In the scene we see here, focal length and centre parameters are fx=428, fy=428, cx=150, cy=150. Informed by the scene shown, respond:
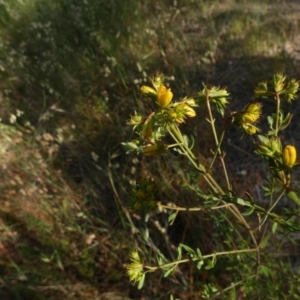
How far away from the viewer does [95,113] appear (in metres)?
2.47

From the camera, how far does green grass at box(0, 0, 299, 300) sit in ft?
6.55

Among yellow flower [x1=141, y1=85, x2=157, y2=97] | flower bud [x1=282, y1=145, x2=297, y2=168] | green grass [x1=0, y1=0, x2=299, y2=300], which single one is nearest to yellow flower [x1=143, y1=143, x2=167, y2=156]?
yellow flower [x1=141, y1=85, x2=157, y2=97]

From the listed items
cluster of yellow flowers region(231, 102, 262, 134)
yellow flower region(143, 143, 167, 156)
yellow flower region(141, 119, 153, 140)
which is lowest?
cluster of yellow flowers region(231, 102, 262, 134)

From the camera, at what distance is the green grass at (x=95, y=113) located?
2.00 metres

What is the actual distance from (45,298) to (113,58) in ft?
4.45

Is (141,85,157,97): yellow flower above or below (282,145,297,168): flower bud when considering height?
above

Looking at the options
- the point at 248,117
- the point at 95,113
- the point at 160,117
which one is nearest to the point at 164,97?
the point at 160,117

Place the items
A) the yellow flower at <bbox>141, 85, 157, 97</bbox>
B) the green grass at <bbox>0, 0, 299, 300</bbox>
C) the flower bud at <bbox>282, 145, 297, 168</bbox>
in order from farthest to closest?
the green grass at <bbox>0, 0, 299, 300</bbox> < the yellow flower at <bbox>141, 85, 157, 97</bbox> < the flower bud at <bbox>282, 145, 297, 168</bbox>

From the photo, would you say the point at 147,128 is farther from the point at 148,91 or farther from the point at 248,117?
the point at 248,117

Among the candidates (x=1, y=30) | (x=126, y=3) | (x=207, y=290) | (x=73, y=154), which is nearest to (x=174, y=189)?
(x=73, y=154)

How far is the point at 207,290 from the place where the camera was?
1.16 metres

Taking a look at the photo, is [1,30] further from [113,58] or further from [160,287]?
[160,287]

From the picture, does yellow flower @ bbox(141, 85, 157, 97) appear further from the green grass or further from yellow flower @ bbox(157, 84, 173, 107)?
the green grass

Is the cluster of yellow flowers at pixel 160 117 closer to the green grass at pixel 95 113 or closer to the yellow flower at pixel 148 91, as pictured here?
the yellow flower at pixel 148 91
